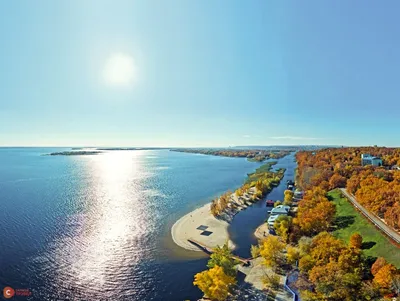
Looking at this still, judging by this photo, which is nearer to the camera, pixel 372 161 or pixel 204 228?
pixel 204 228

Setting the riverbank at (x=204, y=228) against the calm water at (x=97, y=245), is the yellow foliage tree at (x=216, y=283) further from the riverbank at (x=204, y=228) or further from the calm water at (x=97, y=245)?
the riverbank at (x=204, y=228)

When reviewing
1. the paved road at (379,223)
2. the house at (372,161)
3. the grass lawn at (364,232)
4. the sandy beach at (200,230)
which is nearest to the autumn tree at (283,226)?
the grass lawn at (364,232)

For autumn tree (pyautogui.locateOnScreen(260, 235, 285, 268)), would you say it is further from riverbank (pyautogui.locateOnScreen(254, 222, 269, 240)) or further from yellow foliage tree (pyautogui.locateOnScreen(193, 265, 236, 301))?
riverbank (pyautogui.locateOnScreen(254, 222, 269, 240))

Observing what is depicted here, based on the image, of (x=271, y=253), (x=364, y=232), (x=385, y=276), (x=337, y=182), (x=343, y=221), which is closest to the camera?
(x=385, y=276)

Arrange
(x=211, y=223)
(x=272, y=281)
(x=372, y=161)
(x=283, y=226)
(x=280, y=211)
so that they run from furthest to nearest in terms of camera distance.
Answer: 1. (x=372, y=161)
2. (x=280, y=211)
3. (x=211, y=223)
4. (x=283, y=226)
5. (x=272, y=281)

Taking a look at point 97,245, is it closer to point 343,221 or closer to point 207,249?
point 207,249

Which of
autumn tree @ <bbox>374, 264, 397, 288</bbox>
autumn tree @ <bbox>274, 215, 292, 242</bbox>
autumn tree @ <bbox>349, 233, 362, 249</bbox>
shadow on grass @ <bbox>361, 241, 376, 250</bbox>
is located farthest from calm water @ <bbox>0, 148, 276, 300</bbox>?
autumn tree @ <bbox>374, 264, 397, 288</bbox>

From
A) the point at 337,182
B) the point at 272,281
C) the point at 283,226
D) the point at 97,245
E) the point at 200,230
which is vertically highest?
the point at 337,182

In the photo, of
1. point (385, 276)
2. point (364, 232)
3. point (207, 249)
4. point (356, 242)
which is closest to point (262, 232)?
point (207, 249)
